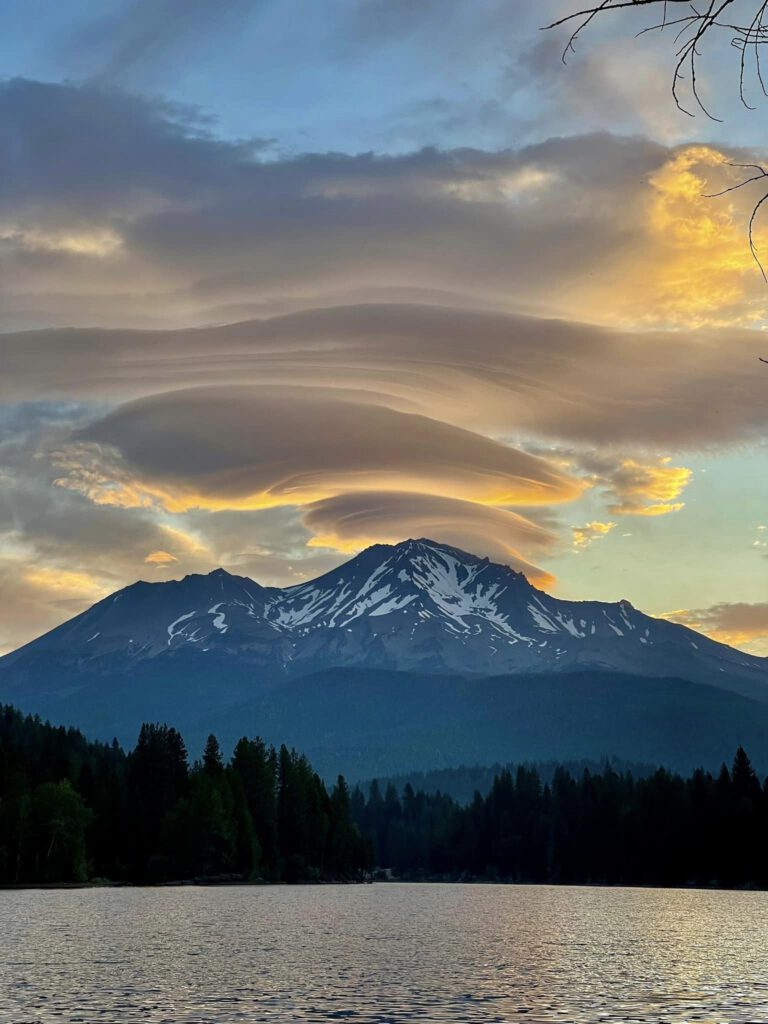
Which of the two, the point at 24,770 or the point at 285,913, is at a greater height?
the point at 24,770

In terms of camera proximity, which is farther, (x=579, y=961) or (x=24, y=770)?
(x=24, y=770)

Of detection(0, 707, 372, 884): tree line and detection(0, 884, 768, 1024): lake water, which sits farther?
detection(0, 707, 372, 884): tree line

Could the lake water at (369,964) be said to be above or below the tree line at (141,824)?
below

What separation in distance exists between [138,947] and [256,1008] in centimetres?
3022

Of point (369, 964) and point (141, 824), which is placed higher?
point (141, 824)

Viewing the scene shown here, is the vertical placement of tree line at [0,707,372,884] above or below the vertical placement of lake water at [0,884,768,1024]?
above

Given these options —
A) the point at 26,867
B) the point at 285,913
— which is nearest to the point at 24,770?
the point at 26,867

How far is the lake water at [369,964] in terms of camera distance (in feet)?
159

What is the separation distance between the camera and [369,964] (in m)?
67.6

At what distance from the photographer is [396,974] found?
2452 inches

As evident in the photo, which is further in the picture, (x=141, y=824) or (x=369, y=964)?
(x=141, y=824)

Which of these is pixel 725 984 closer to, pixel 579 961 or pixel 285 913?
pixel 579 961

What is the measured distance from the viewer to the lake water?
48.5 m

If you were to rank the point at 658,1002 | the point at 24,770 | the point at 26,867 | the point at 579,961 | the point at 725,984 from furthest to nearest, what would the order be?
the point at 24,770, the point at 26,867, the point at 579,961, the point at 725,984, the point at 658,1002
